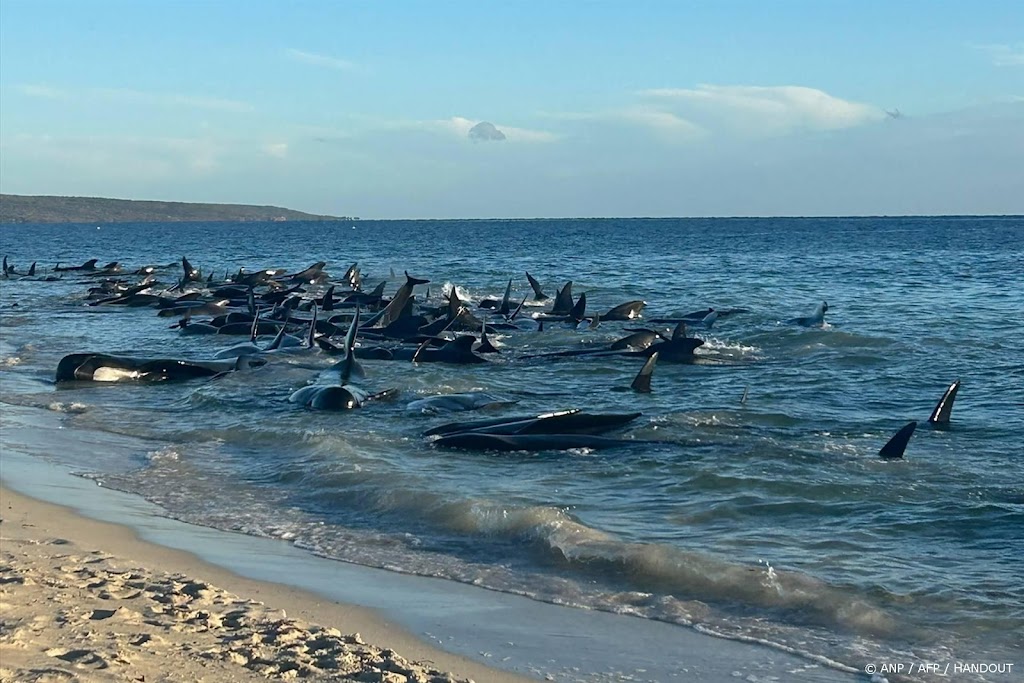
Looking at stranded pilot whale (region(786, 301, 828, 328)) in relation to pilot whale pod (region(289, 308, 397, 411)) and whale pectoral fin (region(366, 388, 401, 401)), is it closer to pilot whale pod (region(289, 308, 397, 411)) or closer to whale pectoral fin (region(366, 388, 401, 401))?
Answer: pilot whale pod (region(289, 308, 397, 411))

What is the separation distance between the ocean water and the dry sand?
48.0 inches

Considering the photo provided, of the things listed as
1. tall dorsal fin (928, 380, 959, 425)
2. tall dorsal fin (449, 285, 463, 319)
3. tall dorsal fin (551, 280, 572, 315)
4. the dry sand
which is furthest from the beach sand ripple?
tall dorsal fin (551, 280, 572, 315)

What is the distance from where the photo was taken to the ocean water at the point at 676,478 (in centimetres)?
721

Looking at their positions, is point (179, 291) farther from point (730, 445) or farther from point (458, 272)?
point (730, 445)

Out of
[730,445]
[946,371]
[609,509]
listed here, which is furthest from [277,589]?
[946,371]

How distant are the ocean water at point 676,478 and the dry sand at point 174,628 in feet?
4.00

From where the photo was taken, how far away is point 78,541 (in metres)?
A: 8.04

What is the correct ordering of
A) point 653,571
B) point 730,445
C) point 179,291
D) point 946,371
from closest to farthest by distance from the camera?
point 653,571, point 730,445, point 946,371, point 179,291

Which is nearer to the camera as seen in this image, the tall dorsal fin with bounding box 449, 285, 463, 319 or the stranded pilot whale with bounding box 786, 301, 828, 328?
the tall dorsal fin with bounding box 449, 285, 463, 319

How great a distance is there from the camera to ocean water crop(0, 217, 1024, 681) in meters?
7.21

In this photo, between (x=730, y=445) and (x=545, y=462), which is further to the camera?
(x=730, y=445)

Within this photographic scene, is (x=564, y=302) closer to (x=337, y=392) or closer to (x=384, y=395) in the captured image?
(x=384, y=395)

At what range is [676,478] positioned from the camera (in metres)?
10.4

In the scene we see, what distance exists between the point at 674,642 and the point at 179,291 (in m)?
30.8
